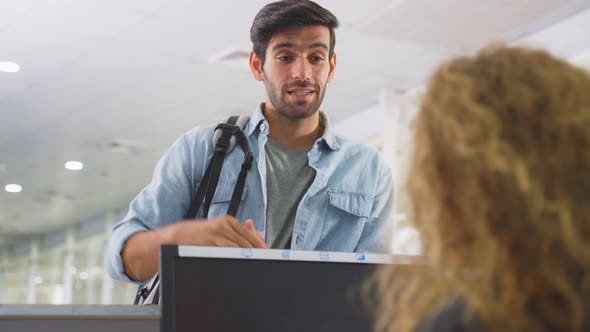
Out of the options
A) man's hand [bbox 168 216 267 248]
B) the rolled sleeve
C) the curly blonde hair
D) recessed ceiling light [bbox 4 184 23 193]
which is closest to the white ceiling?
recessed ceiling light [bbox 4 184 23 193]

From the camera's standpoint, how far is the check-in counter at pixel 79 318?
62.5 inches

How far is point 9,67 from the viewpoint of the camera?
19.6 feet

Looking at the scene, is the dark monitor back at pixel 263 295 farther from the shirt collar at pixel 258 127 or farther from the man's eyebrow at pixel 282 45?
the man's eyebrow at pixel 282 45

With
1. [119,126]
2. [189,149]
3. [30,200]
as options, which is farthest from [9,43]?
[30,200]

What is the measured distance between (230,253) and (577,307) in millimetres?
602

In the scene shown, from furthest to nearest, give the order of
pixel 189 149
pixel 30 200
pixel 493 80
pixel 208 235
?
pixel 30 200, pixel 189 149, pixel 208 235, pixel 493 80

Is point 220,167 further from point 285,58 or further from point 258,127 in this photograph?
point 285,58

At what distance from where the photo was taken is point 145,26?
5.23m

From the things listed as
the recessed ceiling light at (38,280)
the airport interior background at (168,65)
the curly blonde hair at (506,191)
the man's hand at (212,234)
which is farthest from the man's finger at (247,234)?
the recessed ceiling light at (38,280)

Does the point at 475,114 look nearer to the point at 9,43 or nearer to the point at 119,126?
the point at 9,43

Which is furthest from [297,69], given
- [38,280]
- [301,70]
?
[38,280]

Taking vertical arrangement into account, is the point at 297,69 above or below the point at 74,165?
below

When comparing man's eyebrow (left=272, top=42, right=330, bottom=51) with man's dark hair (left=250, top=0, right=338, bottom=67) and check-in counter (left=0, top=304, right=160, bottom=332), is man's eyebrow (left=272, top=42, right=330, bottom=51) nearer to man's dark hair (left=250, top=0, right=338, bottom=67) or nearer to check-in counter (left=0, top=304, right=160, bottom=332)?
man's dark hair (left=250, top=0, right=338, bottom=67)

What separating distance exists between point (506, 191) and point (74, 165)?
9022 mm
